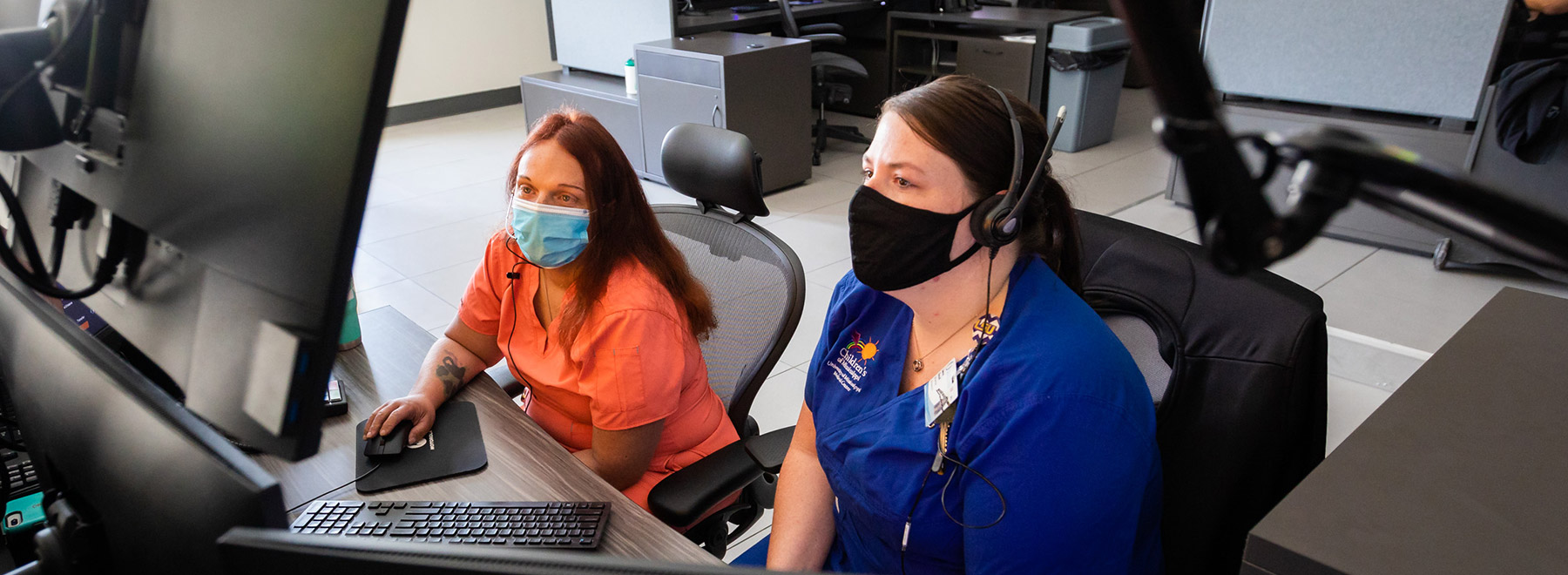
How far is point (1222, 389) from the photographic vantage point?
1092 mm

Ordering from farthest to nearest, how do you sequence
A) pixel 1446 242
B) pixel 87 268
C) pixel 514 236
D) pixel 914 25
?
pixel 914 25 < pixel 1446 242 < pixel 514 236 < pixel 87 268

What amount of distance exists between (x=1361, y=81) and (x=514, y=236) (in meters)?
3.49

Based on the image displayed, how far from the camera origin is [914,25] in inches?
226

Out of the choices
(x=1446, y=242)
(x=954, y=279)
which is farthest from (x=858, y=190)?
(x=1446, y=242)

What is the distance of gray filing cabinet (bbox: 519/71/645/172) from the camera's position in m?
4.74

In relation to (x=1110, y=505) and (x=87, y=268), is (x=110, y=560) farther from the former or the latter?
(x=1110, y=505)

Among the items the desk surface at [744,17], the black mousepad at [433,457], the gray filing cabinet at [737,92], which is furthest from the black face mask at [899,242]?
the desk surface at [744,17]

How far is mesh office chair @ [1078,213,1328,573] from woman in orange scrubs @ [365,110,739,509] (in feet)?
2.30

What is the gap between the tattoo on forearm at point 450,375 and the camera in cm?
150

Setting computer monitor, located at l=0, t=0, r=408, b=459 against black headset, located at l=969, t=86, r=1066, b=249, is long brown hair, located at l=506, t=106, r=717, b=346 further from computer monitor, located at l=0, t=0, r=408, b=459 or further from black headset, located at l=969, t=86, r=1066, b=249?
computer monitor, located at l=0, t=0, r=408, b=459

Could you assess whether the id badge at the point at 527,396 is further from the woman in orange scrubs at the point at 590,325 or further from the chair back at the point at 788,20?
the chair back at the point at 788,20

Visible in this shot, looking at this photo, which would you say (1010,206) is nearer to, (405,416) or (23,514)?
(405,416)

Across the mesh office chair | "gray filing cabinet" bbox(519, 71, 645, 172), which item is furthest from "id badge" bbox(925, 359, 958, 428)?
"gray filing cabinet" bbox(519, 71, 645, 172)

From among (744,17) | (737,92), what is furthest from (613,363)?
(744,17)
